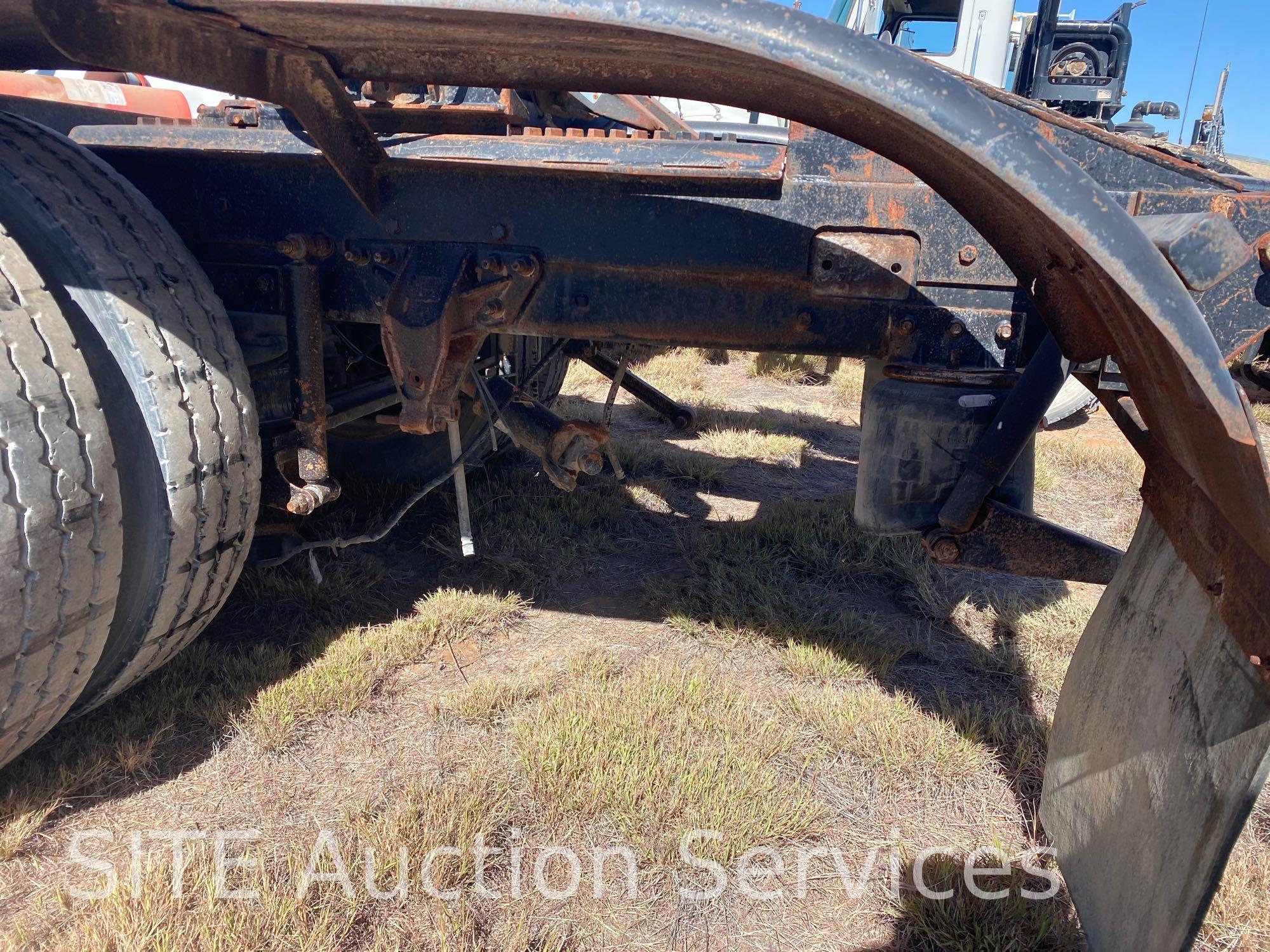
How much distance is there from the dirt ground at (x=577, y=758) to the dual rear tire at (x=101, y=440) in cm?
27

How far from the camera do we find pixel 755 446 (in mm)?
4246

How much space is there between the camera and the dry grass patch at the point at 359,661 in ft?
6.27

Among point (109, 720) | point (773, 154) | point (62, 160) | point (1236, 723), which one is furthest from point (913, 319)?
point (109, 720)

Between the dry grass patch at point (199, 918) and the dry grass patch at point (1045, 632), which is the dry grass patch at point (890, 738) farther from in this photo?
the dry grass patch at point (199, 918)

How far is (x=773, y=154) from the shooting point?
67.2 inches

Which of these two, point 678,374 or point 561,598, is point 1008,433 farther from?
point 678,374

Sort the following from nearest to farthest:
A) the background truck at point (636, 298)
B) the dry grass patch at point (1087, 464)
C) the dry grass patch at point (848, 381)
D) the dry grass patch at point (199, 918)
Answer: the background truck at point (636, 298) → the dry grass patch at point (199, 918) → the dry grass patch at point (1087, 464) → the dry grass patch at point (848, 381)

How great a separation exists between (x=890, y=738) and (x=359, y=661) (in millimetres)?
1374

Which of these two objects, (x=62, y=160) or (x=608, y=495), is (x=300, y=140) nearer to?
(x=62, y=160)

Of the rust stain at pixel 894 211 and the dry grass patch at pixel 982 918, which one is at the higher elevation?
the rust stain at pixel 894 211

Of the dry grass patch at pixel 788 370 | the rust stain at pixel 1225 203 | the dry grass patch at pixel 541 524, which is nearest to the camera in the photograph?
the rust stain at pixel 1225 203

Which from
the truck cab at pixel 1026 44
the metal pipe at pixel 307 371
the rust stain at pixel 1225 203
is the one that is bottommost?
the metal pipe at pixel 307 371

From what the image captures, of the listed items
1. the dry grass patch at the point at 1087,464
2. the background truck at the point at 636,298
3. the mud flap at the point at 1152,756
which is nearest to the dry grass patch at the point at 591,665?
the background truck at the point at 636,298

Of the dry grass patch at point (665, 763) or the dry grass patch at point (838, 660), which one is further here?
the dry grass patch at point (838, 660)
